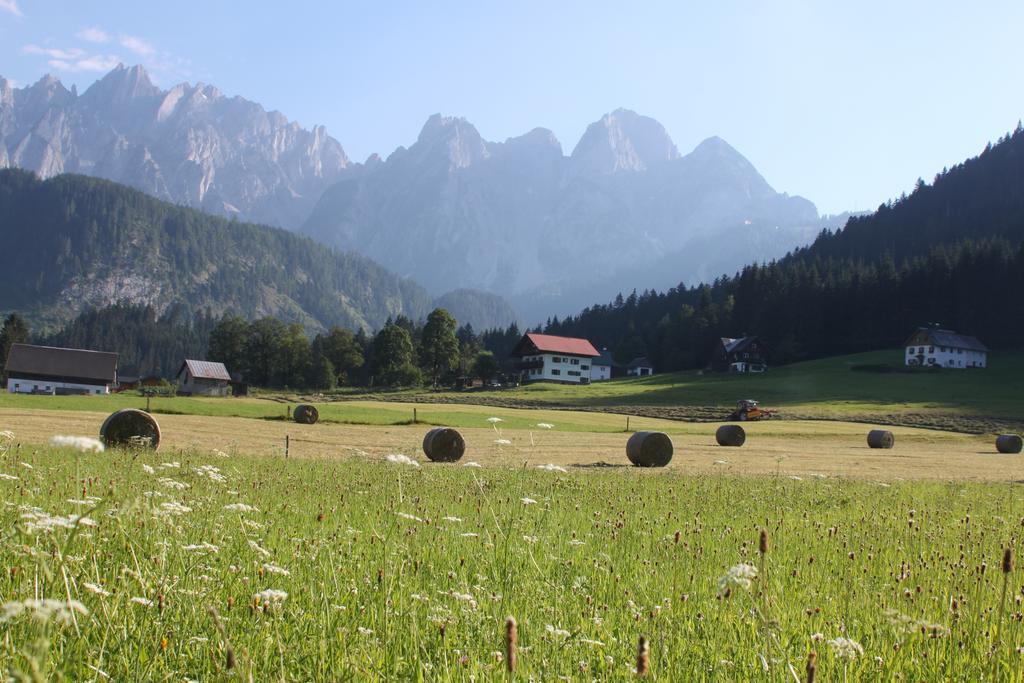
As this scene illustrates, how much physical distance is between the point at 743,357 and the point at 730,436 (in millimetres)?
100142

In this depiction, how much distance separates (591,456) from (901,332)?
415 ft

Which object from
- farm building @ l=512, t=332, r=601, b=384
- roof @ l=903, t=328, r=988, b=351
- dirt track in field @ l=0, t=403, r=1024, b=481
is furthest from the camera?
farm building @ l=512, t=332, r=601, b=384

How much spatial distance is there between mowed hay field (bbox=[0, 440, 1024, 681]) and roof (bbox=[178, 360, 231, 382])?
144816 millimetres

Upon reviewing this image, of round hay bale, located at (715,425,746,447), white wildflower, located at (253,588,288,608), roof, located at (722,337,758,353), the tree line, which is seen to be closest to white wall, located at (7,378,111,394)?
the tree line

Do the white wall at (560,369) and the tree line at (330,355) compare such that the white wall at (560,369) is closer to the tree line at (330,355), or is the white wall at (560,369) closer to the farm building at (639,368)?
the tree line at (330,355)

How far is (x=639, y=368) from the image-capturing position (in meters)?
180

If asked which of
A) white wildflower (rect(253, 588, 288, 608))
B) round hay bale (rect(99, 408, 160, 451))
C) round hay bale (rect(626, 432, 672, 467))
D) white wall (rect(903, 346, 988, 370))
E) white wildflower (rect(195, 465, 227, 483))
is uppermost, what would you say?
white wall (rect(903, 346, 988, 370))

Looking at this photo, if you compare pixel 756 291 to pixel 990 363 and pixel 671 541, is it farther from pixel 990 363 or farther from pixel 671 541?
pixel 671 541

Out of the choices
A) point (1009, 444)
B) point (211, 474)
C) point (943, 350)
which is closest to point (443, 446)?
point (211, 474)

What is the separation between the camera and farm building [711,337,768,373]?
14500 cm

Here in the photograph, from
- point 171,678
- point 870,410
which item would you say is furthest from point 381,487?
point 870,410

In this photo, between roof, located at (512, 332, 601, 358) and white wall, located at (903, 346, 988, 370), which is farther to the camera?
roof, located at (512, 332, 601, 358)

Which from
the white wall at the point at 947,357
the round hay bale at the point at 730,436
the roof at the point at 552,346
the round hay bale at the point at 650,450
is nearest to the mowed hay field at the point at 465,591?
the round hay bale at the point at 650,450

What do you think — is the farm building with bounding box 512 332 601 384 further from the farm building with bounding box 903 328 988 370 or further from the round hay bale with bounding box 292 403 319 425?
the round hay bale with bounding box 292 403 319 425
